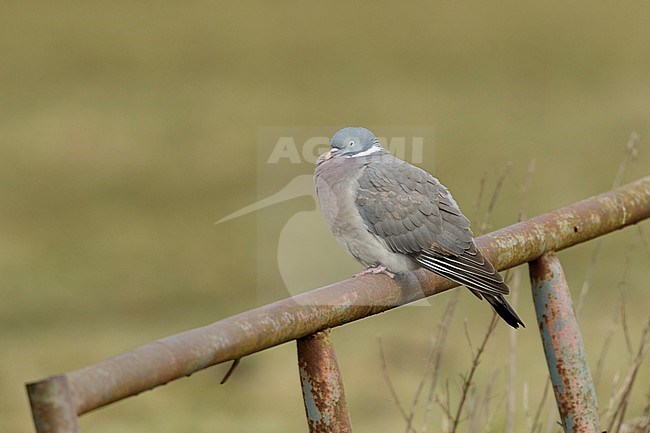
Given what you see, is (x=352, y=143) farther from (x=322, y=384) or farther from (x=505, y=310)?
(x=322, y=384)

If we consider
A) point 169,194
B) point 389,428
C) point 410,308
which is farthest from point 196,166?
point 389,428

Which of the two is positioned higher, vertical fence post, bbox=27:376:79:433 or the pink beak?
the pink beak

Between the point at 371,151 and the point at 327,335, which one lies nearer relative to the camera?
the point at 327,335

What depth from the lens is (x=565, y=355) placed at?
8.34ft

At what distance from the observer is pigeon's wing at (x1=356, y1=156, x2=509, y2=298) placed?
2.82 meters

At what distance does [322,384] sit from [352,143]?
3.22 feet

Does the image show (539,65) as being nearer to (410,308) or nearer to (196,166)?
(196,166)

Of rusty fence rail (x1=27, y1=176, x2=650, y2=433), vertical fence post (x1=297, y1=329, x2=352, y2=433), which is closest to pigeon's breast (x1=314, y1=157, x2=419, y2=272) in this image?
rusty fence rail (x1=27, y1=176, x2=650, y2=433)

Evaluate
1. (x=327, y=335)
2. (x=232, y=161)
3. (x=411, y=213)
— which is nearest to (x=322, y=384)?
(x=327, y=335)

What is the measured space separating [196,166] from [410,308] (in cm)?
254

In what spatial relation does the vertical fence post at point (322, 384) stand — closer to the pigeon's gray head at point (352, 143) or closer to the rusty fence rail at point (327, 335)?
the rusty fence rail at point (327, 335)

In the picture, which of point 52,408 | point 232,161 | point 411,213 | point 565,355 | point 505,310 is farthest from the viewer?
point 232,161

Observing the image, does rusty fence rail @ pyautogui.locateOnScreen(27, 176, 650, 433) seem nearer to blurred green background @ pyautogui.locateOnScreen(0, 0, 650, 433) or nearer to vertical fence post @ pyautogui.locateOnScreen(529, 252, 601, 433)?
vertical fence post @ pyautogui.locateOnScreen(529, 252, 601, 433)

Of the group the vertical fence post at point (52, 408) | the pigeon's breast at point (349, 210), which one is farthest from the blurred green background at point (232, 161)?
the vertical fence post at point (52, 408)
